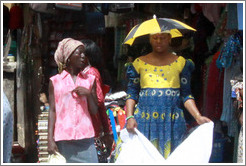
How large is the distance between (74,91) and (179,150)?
1012 millimetres

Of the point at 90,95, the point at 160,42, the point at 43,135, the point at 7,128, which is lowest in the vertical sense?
the point at 43,135

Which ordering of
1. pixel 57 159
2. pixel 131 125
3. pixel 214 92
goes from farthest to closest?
pixel 214 92
pixel 131 125
pixel 57 159

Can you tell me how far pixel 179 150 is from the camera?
3.33 meters

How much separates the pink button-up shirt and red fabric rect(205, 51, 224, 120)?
2643 millimetres

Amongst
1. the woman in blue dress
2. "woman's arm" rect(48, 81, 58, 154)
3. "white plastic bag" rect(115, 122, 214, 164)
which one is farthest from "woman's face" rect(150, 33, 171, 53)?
"woman's arm" rect(48, 81, 58, 154)

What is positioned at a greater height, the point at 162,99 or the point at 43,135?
the point at 162,99

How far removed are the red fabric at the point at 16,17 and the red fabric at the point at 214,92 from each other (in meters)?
2.76

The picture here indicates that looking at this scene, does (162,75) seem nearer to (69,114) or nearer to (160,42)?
(160,42)

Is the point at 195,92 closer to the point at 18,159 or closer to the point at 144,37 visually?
the point at 144,37

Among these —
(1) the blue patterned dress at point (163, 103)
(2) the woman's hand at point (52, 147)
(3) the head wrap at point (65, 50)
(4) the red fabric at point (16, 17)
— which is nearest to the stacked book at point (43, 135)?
(4) the red fabric at point (16, 17)

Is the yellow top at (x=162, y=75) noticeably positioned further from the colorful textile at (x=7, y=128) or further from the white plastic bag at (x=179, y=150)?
the colorful textile at (x=7, y=128)

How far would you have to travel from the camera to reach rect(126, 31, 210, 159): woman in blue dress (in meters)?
3.51

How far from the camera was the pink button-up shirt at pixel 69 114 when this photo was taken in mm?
3426

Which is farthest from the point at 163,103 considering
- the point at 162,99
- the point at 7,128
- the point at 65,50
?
the point at 7,128
